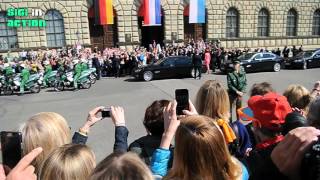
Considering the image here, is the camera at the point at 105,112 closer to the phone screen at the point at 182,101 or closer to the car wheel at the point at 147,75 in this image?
the phone screen at the point at 182,101

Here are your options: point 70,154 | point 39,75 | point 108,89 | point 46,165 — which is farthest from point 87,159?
point 39,75

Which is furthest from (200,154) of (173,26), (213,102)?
(173,26)

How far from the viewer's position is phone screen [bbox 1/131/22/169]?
2.86 meters

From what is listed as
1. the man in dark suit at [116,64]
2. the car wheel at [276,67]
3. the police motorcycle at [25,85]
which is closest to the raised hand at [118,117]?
the police motorcycle at [25,85]

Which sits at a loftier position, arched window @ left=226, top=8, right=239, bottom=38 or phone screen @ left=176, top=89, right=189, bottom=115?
arched window @ left=226, top=8, right=239, bottom=38

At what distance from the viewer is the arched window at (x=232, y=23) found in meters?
36.6

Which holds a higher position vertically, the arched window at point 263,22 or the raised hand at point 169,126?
the arched window at point 263,22

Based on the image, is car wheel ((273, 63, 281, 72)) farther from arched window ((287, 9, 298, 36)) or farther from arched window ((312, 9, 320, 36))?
arched window ((312, 9, 320, 36))

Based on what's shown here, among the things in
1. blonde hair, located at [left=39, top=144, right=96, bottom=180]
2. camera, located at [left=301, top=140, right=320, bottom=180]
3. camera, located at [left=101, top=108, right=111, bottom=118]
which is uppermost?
camera, located at [left=301, top=140, right=320, bottom=180]

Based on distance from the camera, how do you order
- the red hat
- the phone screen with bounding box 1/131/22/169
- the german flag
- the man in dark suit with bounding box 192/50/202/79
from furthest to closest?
the german flag < the man in dark suit with bounding box 192/50/202/79 < the red hat < the phone screen with bounding box 1/131/22/169

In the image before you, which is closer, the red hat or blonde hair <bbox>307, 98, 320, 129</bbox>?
blonde hair <bbox>307, 98, 320, 129</bbox>

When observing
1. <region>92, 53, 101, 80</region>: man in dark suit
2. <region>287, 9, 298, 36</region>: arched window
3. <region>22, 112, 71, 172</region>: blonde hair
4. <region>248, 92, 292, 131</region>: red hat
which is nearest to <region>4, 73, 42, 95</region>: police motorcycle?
<region>92, 53, 101, 80</region>: man in dark suit

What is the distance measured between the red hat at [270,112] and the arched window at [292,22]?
38.9 meters

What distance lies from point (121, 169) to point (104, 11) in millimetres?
29977
